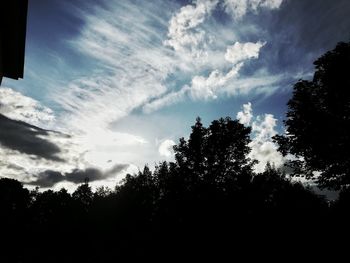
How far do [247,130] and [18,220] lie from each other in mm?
85682

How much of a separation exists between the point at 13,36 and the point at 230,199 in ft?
97.5

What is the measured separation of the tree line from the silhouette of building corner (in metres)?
20.9

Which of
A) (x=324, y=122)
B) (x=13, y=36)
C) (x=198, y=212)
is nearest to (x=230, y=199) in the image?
(x=198, y=212)

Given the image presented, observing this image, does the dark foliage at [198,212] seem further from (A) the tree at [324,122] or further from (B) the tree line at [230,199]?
(A) the tree at [324,122]

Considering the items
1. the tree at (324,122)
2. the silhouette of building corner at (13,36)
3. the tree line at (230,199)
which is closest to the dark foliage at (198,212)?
the tree line at (230,199)

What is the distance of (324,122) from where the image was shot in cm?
2044

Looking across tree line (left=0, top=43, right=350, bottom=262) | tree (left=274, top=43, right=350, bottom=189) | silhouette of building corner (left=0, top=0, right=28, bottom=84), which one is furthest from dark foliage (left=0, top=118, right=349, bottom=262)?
silhouette of building corner (left=0, top=0, right=28, bottom=84)

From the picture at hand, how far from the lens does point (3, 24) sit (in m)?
4.79

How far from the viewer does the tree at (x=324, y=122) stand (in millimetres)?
19766

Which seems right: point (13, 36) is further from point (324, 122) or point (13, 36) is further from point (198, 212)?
point (198, 212)

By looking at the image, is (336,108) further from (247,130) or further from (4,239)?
(4,239)

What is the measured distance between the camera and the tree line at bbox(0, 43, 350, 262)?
20609 mm

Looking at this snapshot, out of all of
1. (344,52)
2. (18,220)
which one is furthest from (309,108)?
(18,220)

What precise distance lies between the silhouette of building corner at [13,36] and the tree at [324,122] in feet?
68.6
